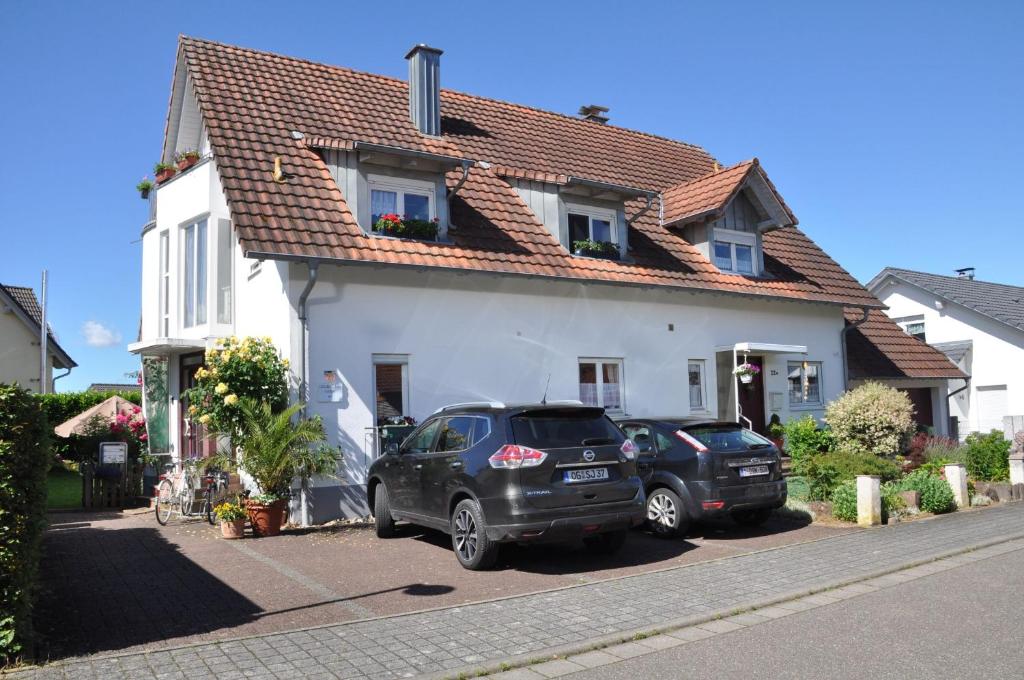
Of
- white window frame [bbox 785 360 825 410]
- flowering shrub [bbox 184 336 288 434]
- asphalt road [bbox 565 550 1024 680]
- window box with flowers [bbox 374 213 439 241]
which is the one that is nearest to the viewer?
asphalt road [bbox 565 550 1024 680]

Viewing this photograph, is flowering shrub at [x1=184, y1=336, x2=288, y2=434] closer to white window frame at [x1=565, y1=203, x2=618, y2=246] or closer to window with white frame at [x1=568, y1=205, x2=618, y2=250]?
white window frame at [x1=565, y1=203, x2=618, y2=246]

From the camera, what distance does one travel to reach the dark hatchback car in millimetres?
10867

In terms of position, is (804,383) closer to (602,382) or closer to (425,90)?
(602,382)

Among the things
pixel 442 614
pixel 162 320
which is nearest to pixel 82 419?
pixel 162 320

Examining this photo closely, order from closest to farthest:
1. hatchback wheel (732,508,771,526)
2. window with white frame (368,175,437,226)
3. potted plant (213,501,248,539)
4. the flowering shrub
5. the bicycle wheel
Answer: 1. potted plant (213,501,248,539)
2. hatchback wheel (732,508,771,526)
3. the flowering shrub
4. the bicycle wheel
5. window with white frame (368,175,437,226)

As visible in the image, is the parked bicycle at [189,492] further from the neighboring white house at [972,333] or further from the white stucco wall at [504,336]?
the neighboring white house at [972,333]

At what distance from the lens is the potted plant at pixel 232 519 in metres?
11.4

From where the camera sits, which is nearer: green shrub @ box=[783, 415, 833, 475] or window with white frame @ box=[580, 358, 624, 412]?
window with white frame @ box=[580, 358, 624, 412]

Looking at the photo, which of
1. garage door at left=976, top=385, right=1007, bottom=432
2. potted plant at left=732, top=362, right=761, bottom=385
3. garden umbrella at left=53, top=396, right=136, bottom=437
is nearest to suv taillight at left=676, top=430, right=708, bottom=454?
potted plant at left=732, top=362, right=761, bottom=385

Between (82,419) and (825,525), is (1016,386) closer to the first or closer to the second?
(825,525)

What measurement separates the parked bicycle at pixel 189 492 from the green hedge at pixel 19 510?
6.57 meters

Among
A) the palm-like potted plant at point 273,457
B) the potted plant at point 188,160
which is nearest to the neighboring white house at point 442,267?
the potted plant at point 188,160

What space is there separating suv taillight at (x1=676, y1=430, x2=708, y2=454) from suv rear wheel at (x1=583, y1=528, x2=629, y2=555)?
1.64 metres

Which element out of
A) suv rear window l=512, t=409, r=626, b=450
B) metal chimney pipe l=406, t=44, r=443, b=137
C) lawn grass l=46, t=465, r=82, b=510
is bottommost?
lawn grass l=46, t=465, r=82, b=510
